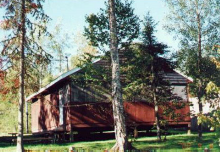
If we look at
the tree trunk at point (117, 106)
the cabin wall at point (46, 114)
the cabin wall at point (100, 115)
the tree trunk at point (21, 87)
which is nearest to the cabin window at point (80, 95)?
the cabin wall at point (100, 115)

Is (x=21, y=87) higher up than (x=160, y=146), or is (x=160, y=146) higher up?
(x=21, y=87)

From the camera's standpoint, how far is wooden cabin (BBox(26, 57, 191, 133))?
21.5 metres

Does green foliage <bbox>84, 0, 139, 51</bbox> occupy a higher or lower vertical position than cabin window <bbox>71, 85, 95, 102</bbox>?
higher

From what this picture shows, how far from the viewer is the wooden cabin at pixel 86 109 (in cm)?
2145

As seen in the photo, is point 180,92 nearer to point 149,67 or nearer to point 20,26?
point 149,67

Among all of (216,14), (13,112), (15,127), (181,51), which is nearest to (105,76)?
(181,51)

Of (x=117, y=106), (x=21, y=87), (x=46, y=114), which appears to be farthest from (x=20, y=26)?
(x=46, y=114)

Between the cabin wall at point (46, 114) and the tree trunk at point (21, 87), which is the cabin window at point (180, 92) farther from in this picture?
the tree trunk at point (21, 87)

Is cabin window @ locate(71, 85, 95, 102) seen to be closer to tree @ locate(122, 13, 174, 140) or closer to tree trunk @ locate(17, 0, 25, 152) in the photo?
tree @ locate(122, 13, 174, 140)

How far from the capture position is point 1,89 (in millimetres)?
16766

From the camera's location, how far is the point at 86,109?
2186 centimetres

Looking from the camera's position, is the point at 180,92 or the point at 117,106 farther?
the point at 180,92

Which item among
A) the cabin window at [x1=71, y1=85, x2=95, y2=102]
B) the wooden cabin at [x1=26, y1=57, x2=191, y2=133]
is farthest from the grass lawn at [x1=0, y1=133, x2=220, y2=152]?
the cabin window at [x1=71, y1=85, x2=95, y2=102]

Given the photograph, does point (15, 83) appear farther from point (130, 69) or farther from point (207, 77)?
point (207, 77)
